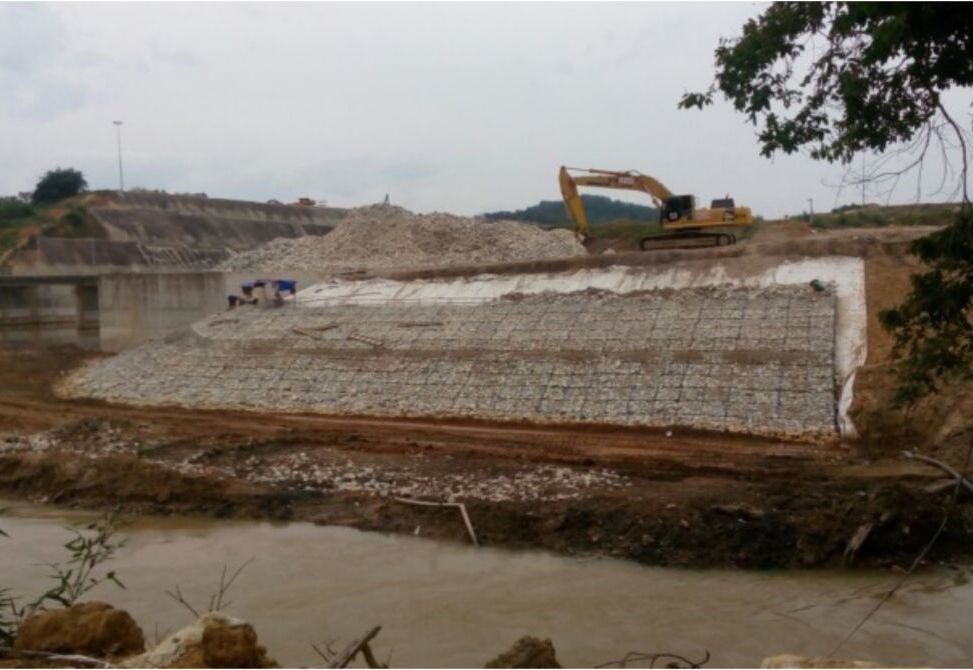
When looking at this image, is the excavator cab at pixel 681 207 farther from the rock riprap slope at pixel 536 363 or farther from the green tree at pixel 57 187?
the green tree at pixel 57 187

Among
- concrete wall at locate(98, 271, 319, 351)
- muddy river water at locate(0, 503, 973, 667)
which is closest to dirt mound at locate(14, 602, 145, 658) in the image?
muddy river water at locate(0, 503, 973, 667)

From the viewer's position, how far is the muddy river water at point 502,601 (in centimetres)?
976

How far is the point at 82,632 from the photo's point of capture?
6.89 m

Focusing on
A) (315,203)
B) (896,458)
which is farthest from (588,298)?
(315,203)

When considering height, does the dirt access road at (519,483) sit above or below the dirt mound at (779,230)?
below

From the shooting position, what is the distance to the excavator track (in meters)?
31.5

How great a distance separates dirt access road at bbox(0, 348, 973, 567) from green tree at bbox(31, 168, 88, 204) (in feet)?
181

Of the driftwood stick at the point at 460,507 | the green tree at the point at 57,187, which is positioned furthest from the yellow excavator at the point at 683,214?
the green tree at the point at 57,187

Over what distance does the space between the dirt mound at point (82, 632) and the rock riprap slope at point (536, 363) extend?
538 inches

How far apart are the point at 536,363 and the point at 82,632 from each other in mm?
16607

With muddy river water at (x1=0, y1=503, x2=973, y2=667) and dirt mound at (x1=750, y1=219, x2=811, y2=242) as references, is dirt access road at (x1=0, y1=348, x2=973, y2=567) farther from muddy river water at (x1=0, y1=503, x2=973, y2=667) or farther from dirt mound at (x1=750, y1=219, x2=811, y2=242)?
dirt mound at (x1=750, y1=219, x2=811, y2=242)

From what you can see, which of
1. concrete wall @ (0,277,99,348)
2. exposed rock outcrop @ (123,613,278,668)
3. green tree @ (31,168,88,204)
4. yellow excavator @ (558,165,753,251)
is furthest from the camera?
green tree @ (31,168,88,204)

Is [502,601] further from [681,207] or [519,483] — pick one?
[681,207]

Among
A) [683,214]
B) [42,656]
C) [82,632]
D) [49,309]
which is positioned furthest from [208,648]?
[49,309]
